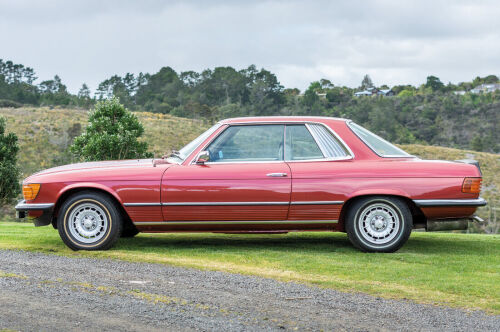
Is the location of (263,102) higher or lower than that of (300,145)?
higher

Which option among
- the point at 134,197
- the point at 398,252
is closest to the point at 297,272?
the point at 398,252

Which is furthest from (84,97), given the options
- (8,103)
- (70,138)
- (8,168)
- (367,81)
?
(367,81)

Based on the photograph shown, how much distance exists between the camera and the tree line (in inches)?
3278

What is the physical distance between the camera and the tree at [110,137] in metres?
26.5

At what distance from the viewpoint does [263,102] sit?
85125mm

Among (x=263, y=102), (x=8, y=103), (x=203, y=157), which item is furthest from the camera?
(x=263, y=102)

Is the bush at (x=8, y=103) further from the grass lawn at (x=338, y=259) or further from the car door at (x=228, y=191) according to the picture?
the car door at (x=228, y=191)

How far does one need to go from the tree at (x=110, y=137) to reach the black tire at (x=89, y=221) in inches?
745

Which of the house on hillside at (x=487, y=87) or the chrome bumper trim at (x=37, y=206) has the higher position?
the house on hillside at (x=487, y=87)

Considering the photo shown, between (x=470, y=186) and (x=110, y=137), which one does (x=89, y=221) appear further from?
(x=110, y=137)

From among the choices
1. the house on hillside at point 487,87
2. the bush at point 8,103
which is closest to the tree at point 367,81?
the house on hillside at point 487,87

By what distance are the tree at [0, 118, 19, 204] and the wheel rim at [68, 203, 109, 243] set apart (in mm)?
22653

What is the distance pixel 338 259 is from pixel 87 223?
3.12 metres

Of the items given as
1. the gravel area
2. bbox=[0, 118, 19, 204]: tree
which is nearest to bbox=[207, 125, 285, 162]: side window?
the gravel area
